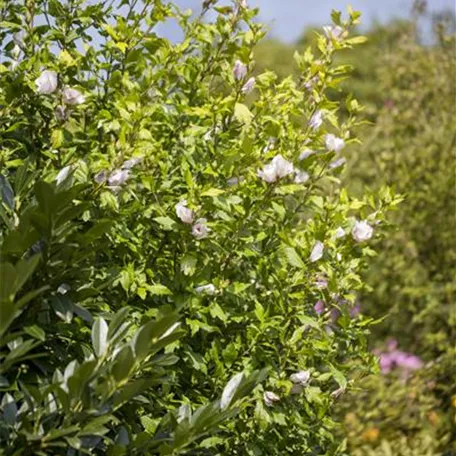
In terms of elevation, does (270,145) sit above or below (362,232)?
above

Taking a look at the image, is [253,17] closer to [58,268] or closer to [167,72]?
[167,72]

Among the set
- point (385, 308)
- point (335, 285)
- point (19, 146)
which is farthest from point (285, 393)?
point (385, 308)

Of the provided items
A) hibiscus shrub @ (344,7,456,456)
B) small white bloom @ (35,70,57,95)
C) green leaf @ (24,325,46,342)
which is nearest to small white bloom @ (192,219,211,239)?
small white bloom @ (35,70,57,95)

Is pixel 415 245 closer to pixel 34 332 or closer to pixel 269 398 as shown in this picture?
pixel 269 398

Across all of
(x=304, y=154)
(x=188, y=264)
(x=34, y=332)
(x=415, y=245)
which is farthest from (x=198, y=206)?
(x=415, y=245)

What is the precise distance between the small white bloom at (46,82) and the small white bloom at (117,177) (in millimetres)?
442

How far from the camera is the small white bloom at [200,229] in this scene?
9.19 ft

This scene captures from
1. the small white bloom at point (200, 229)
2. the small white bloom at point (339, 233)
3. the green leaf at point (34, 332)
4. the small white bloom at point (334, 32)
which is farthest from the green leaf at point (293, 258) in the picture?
the green leaf at point (34, 332)

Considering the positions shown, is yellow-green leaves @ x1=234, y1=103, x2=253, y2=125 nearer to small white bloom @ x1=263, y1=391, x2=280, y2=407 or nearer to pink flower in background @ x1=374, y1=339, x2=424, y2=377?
small white bloom @ x1=263, y1=391, x2=280, y2=407

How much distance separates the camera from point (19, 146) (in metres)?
3.08

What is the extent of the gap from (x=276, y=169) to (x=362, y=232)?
46 centimetres

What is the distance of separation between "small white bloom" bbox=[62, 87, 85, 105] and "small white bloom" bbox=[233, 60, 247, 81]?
565 millimetres

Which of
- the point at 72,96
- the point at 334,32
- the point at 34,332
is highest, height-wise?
the point at 334,32

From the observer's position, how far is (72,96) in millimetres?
2965
